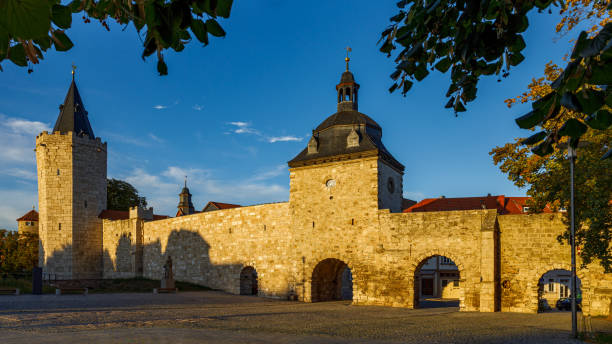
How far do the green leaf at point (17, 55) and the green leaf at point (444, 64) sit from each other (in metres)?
3.04

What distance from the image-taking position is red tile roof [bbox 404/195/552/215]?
34.6 m

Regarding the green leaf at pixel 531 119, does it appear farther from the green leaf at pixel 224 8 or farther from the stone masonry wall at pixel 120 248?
the stone masonry wall at pixel 120 248

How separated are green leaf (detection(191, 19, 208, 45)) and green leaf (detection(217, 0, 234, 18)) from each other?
0.65 feet

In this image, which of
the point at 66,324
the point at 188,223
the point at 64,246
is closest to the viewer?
the point at 66,324

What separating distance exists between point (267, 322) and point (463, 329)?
6198mm

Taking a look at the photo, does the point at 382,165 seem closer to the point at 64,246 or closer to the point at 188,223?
the point at 188,223

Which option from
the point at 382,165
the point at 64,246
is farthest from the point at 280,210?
the point at 64,246

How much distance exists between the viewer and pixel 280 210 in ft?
82.7

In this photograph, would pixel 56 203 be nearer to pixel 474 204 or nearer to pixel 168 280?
pixel 168 280

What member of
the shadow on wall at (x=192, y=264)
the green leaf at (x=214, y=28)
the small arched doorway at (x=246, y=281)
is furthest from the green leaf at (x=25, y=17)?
the small arched doorway at (x=246, y=281)

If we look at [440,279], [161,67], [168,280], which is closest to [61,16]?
[161,67]

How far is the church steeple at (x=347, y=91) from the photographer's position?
25.5 metres

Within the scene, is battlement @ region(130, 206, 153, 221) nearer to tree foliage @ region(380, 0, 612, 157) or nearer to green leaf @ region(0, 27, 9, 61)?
tree foliage @ region(380, 0, 612, 157)

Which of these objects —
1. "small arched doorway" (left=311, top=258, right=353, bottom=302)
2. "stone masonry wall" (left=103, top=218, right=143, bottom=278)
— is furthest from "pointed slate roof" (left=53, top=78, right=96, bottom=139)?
"small arched doorway" (left=311, top=258, right=353, bottom=302)
